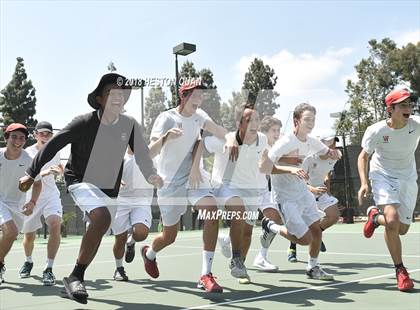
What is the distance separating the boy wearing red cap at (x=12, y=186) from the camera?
21.0ft

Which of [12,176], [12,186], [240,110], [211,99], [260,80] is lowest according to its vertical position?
[12,186]

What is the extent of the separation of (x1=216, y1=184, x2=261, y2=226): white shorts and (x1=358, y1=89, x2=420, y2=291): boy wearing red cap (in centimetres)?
124

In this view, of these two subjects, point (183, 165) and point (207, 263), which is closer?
point (207, 263)

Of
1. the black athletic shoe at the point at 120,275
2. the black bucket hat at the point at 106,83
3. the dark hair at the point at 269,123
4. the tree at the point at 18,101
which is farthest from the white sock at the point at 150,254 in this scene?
the tree at the point at 18,101

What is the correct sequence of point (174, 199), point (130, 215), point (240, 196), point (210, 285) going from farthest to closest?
1. point (130, 215)
2. point (240, 196)
3. point (174, 199)
4. point (210, 285)

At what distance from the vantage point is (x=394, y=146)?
5.86 metres

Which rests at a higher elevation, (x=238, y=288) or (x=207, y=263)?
(x=207, y=263)

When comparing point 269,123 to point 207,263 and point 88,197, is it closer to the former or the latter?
point 207,263

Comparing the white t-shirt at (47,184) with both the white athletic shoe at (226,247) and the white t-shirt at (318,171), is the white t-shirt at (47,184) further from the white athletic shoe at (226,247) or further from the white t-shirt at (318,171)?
the white t-shirt at (318,171)

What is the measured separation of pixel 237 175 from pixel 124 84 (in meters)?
1.92

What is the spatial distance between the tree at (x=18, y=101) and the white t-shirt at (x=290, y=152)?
140 feet

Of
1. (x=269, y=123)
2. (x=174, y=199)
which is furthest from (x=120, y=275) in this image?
(x=269, y=123)

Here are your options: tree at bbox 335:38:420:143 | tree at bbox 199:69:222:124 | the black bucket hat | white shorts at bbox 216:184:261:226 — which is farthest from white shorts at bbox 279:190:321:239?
tree at bbox 335:38:420:143

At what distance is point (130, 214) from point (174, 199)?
5.02 feet
